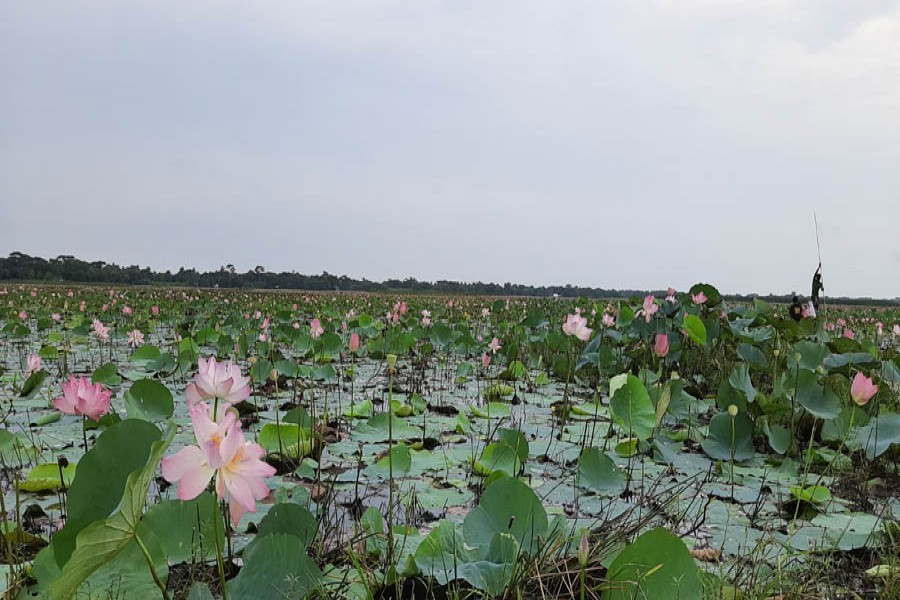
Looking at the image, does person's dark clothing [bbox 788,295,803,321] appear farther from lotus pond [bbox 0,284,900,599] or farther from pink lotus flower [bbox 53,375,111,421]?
pink lotus flower [bbox 53,375,111,421]

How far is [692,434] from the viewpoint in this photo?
9.16ft

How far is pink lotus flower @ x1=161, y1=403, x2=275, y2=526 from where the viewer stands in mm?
806

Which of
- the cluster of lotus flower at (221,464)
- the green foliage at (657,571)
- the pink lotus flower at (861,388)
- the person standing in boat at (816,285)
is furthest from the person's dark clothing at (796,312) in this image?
the cluster of lotus flower at (221,464)

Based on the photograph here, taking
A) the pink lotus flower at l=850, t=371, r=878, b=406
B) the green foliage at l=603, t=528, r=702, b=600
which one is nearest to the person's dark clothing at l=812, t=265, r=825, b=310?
the pink lotus flower at l=850, t=371, r=878, b=406

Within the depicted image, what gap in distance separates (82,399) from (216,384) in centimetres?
56

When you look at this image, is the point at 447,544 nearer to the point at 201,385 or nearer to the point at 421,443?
the point at 201,385

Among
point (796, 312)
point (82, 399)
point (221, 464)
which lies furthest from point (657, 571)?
point (796, 312)

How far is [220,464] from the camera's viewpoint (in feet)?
2.65

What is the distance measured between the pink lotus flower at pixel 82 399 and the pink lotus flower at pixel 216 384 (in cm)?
49

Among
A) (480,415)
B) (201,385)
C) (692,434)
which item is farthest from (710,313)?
(201,385)

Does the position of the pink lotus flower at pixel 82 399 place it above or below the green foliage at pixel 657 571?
above

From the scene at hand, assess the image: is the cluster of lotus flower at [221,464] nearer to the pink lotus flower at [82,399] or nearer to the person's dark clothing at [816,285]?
the pink lotus flower at [82,399]

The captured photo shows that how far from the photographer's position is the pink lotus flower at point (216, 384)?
1.04m

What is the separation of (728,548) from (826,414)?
1.23m
